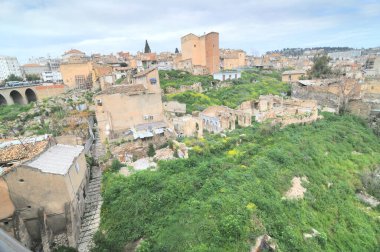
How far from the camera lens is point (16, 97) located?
131ft

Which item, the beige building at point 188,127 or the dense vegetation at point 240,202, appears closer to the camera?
the dense vegetation at point 240,202

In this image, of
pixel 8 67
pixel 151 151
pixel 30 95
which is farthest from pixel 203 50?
pixel 8 67

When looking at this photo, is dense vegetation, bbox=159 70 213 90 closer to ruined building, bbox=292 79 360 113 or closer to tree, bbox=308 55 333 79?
ruined building, bbox=292 79 360 113

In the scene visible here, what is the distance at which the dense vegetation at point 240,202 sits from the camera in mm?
9914

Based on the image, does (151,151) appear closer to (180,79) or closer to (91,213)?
(91,213)

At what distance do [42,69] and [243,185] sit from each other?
261ft

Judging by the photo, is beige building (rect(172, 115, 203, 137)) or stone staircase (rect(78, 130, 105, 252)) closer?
stone staircase (rect(78, 130, 105, 252))

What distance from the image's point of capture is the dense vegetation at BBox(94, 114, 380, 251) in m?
9.91

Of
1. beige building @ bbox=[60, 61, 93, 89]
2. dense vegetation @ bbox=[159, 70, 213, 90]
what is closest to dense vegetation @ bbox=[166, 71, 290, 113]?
dense vegetation @ bbox=[159, 70, 213, 90]

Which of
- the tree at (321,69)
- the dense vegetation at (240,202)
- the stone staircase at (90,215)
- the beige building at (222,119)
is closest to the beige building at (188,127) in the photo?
the dense vegetation at (240,202)

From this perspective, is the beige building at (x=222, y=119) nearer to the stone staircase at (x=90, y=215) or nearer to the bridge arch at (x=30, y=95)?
the stone staircase at (x=90, y=215)

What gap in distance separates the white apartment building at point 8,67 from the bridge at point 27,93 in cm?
4576

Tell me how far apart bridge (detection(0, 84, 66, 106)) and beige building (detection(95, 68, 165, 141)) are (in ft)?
86.7

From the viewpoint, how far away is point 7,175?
10180 millimetres
